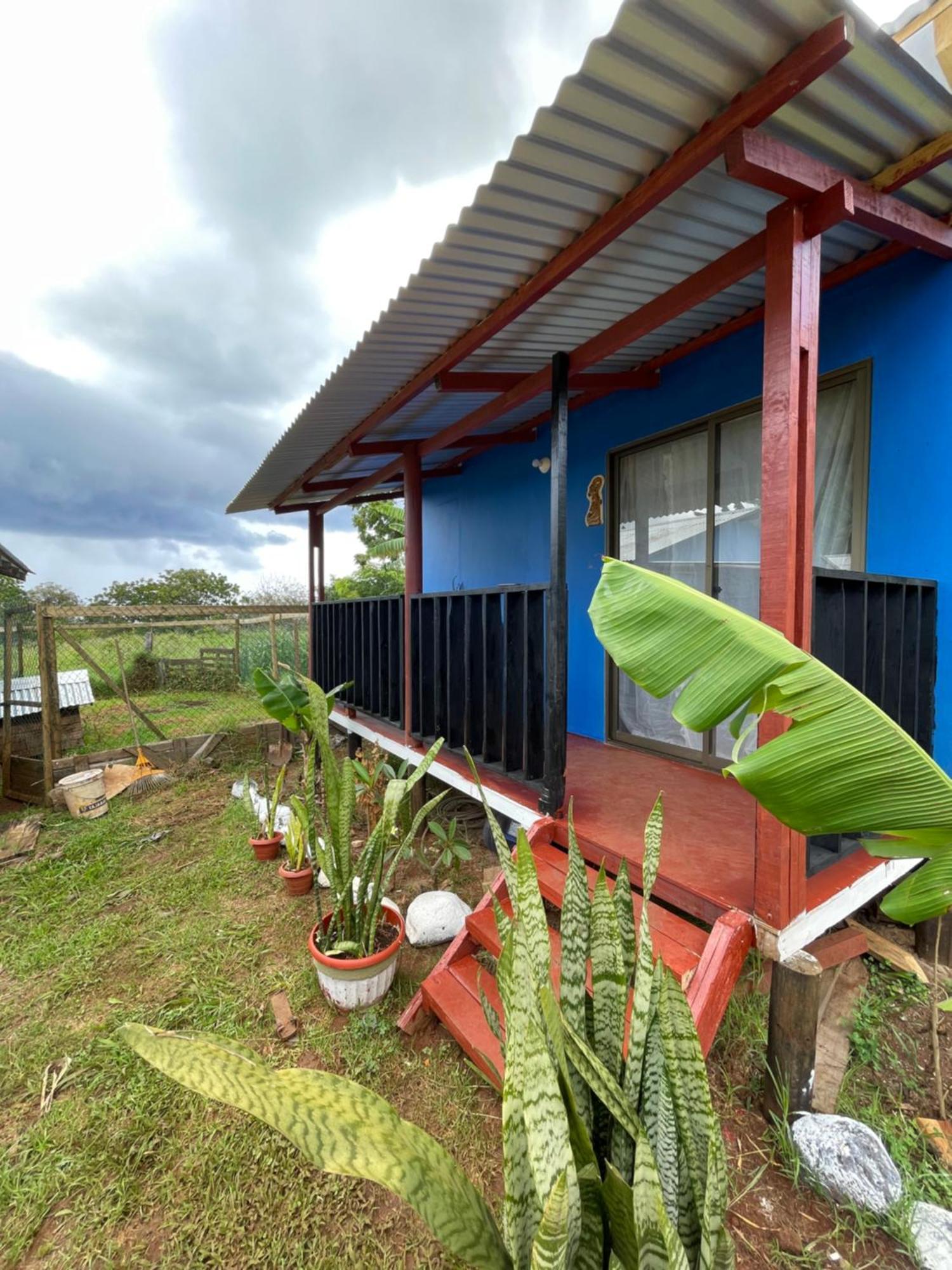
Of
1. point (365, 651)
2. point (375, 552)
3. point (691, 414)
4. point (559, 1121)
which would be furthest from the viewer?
point (375, 552)

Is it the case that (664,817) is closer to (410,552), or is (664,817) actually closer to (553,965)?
(553,965)

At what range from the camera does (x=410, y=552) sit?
389cm

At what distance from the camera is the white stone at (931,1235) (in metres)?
1.29

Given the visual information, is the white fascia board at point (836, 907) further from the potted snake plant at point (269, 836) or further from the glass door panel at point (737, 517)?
the potted snake plant at point (269, 836)

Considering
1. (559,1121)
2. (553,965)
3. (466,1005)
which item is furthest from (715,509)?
(559,1121)

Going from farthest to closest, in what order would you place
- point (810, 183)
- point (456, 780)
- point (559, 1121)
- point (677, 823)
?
point (456, 780), point (677, 823), point (810, 183), point (559, 1121)

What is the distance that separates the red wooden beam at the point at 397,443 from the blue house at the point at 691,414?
0.11 ft

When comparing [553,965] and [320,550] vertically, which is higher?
[320,550]

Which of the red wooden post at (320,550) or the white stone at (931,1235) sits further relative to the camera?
the red wooden post at (320,550)

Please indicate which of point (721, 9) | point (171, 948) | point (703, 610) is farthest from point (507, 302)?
point (171, 948)

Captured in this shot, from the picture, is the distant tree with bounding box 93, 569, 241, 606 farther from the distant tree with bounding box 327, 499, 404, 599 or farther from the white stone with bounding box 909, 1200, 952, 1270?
the white stone with bounding box 909, 1200, 952, 1270

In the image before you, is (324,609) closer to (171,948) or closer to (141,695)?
(171,948)

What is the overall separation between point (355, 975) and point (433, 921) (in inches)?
21.5

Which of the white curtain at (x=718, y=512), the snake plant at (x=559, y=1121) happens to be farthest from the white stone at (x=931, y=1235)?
the white curtain at (x=718, y=512)
